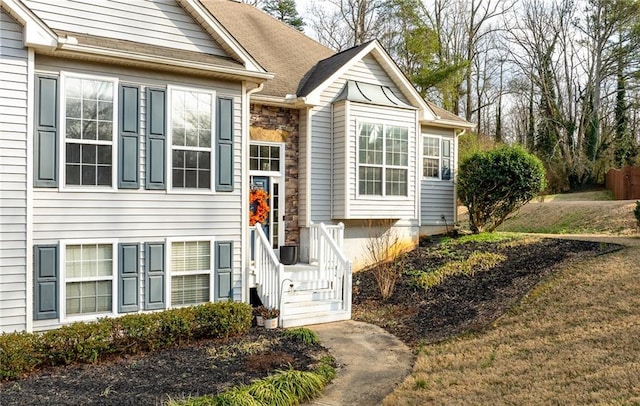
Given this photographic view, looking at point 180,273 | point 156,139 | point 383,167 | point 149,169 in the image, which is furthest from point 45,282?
point 383,167

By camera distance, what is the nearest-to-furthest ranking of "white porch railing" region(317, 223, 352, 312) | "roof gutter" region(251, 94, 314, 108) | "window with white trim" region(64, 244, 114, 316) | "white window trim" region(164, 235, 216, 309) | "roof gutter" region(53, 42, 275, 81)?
"roof gutter" region(53, 42, 275, 81) → "window with white trim" region(64, 244, 114, 316) → "white window trim" region(164, 235, 216, 309) → "white porch railing" region(317, 223, 352, 312) → "roof gutter" region(251, 94, 314, 108)

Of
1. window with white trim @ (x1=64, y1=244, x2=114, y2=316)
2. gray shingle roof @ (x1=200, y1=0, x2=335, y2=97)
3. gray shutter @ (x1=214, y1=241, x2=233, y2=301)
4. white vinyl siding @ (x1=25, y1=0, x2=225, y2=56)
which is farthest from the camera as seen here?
gray shingle roof @ (x1=200, y1=0, x2=335, y2=97)

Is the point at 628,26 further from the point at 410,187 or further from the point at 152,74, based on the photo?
the point at 152,74

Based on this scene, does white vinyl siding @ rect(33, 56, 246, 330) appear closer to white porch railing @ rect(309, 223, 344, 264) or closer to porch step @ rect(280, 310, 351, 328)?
porch step @ rect(280, 310, 351, 328)

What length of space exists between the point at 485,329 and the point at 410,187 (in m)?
5.43

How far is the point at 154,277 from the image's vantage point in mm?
8359

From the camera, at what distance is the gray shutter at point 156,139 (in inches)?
328

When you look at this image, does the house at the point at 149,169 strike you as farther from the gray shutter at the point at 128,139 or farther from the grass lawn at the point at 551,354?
the grass lawn at the point at 551,354

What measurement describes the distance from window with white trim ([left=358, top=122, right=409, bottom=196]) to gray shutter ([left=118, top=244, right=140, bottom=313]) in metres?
5.72

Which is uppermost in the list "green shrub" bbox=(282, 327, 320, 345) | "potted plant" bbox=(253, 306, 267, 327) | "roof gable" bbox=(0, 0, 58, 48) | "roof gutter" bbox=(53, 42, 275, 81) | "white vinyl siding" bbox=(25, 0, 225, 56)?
"white vinyl siding" bbox=(25, 0, 225, 56)

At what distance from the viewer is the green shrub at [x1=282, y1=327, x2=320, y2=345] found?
800 centimetres

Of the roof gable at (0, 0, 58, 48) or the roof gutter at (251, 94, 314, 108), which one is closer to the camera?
the roof gable at (0, 0, 58, 48)

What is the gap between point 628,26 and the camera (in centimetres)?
2738

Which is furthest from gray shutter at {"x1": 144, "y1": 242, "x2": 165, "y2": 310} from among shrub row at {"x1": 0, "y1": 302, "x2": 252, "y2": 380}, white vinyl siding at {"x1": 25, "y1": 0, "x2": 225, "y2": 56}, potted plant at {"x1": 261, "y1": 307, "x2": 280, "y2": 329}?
white vinyl siding at {"x1": 25, "y1": 0, "x2": 225, "y2": 56}
